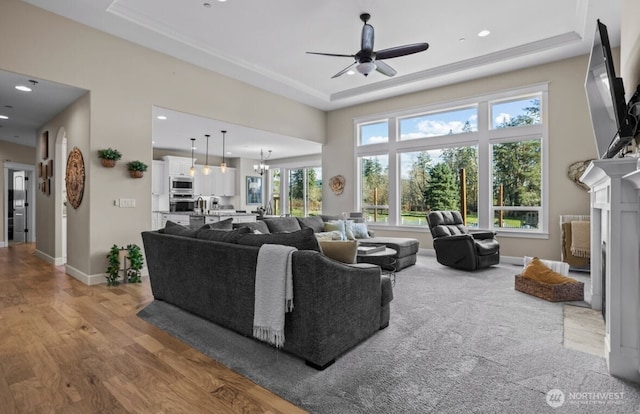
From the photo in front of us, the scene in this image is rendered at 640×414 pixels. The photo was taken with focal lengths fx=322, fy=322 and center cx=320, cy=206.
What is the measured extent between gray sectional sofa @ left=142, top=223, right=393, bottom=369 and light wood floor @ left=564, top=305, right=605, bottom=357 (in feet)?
4.67

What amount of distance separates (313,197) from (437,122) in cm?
485

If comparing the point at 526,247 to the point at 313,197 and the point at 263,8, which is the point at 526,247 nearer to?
the point at 263,8

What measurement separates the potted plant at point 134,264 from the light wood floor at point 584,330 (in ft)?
15.5

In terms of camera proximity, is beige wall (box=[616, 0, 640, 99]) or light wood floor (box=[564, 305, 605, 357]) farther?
beige wall (box=[616, 0, 640, 99])

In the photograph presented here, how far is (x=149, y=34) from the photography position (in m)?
4.32

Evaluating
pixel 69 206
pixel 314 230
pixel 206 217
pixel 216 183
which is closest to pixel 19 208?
pixel 216 183

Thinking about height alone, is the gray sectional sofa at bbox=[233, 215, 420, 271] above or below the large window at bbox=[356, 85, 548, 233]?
below

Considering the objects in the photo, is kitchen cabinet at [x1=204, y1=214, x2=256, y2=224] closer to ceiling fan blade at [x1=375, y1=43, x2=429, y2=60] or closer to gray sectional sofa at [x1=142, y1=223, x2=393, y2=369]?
gray sectional sofa at [x1=142, y1=223, x2=393, y2=369]

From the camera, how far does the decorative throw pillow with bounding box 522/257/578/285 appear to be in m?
3.56

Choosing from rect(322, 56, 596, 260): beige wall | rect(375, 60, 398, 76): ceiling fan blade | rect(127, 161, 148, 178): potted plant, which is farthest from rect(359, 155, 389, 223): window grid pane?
rect(127, 161, 148, 178): potted plant

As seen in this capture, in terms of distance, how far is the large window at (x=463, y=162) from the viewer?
563 cm

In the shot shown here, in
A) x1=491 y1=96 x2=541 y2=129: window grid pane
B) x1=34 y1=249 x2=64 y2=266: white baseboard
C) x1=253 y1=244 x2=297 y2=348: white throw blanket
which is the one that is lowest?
x1=34 y1=249 x2=64 y2=266: white baseboard

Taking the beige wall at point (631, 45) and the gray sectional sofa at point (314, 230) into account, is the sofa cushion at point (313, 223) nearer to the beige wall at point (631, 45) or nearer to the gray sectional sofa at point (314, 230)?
the gray sectional sofa at point (314, 230)

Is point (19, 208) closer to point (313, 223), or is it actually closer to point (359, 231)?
point (313, 223)
